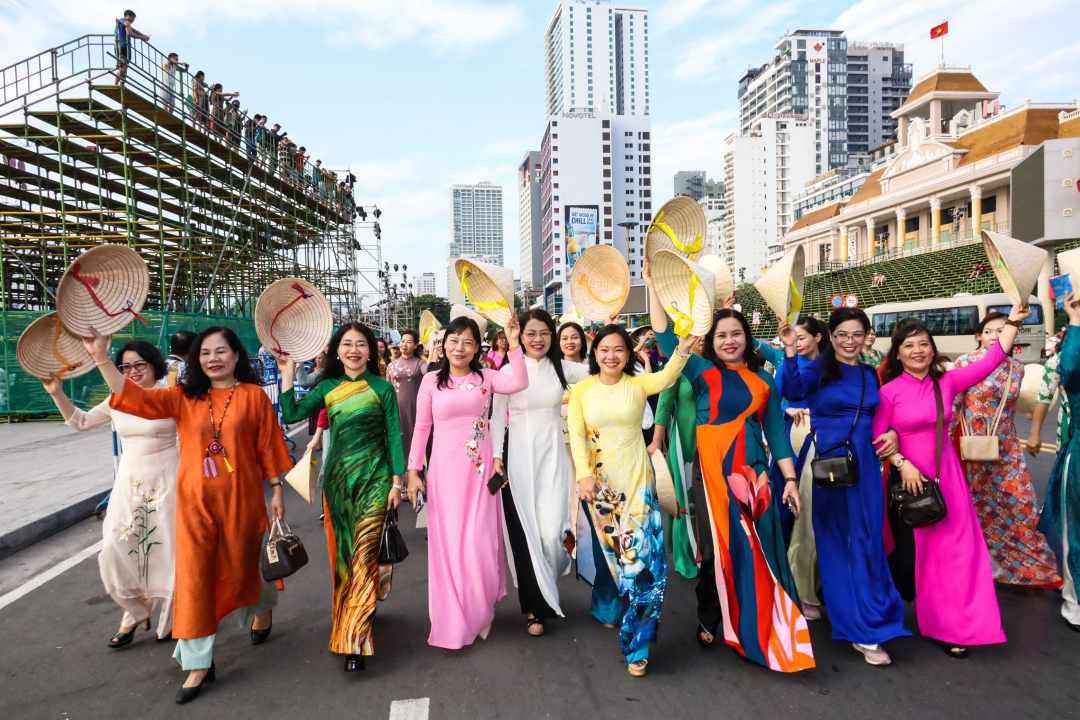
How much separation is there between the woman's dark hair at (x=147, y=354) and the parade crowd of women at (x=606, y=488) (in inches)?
0.5

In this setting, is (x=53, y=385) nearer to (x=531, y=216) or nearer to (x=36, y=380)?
(x=36, y=380)

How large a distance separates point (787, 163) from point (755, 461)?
318 feet

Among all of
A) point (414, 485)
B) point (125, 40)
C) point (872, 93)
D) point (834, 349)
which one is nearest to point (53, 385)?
point (414, 485)

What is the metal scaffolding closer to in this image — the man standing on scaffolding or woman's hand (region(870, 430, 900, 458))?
the man standing on scaffolding

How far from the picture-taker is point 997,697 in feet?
8.55

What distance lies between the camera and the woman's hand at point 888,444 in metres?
3.18

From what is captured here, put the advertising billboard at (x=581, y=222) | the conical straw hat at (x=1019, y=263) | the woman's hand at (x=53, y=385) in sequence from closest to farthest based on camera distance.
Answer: the woman's hand at (x=53, y=385) < the conical straw hat at (x=1019, y=263) < the advertising billboard at (x=581, y=222)

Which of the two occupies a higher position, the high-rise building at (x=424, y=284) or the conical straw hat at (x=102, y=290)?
the high-rise building at (x=424, y=284)

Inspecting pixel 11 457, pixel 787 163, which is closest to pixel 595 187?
pixel 787 163

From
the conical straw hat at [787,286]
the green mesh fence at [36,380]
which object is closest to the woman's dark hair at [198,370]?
the conical straw hat at [787,286]

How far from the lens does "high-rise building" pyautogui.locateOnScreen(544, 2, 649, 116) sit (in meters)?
114

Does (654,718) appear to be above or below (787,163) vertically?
below

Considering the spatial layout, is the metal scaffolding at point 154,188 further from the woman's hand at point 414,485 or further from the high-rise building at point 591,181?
the high-rise building at point 591,181

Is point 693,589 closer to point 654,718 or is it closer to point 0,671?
point 654,718
